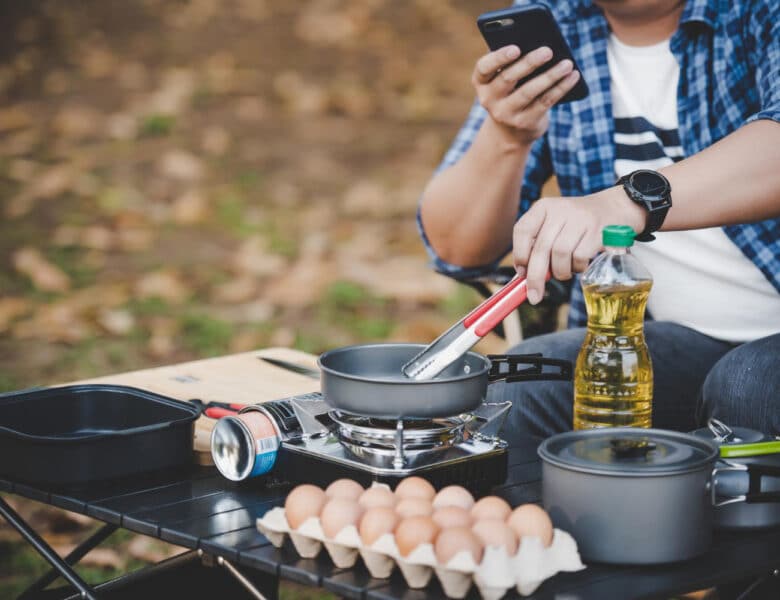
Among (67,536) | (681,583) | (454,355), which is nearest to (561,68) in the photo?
(454,355)

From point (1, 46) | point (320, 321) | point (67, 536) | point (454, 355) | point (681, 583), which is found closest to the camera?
point (681, 583)

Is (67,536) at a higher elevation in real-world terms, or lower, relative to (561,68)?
lower

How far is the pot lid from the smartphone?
2.25 feet

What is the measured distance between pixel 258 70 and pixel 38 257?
1.97 meters

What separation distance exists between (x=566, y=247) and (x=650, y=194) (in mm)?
180

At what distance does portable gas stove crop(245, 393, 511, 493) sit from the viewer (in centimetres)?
130

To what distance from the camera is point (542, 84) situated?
1.75 meters

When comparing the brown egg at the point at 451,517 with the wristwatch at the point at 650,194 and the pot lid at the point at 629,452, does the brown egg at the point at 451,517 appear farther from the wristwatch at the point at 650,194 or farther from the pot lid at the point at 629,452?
the wristwatch at the point at 650,194

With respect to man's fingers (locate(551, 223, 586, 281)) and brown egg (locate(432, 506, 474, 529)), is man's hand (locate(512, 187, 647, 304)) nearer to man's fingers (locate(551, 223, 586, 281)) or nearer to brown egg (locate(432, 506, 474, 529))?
man's fingers (locate(551, 223, 586, 281))

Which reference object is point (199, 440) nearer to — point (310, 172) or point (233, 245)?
point (233, 245)

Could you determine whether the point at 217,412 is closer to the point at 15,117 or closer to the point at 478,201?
the point at 478,201

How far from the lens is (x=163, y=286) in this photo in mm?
4109

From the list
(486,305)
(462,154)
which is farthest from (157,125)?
(486,305)

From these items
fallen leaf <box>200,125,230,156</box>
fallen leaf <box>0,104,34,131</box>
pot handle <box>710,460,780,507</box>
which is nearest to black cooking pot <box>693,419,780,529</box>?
pot handle <box>710,460,780,507</box>
